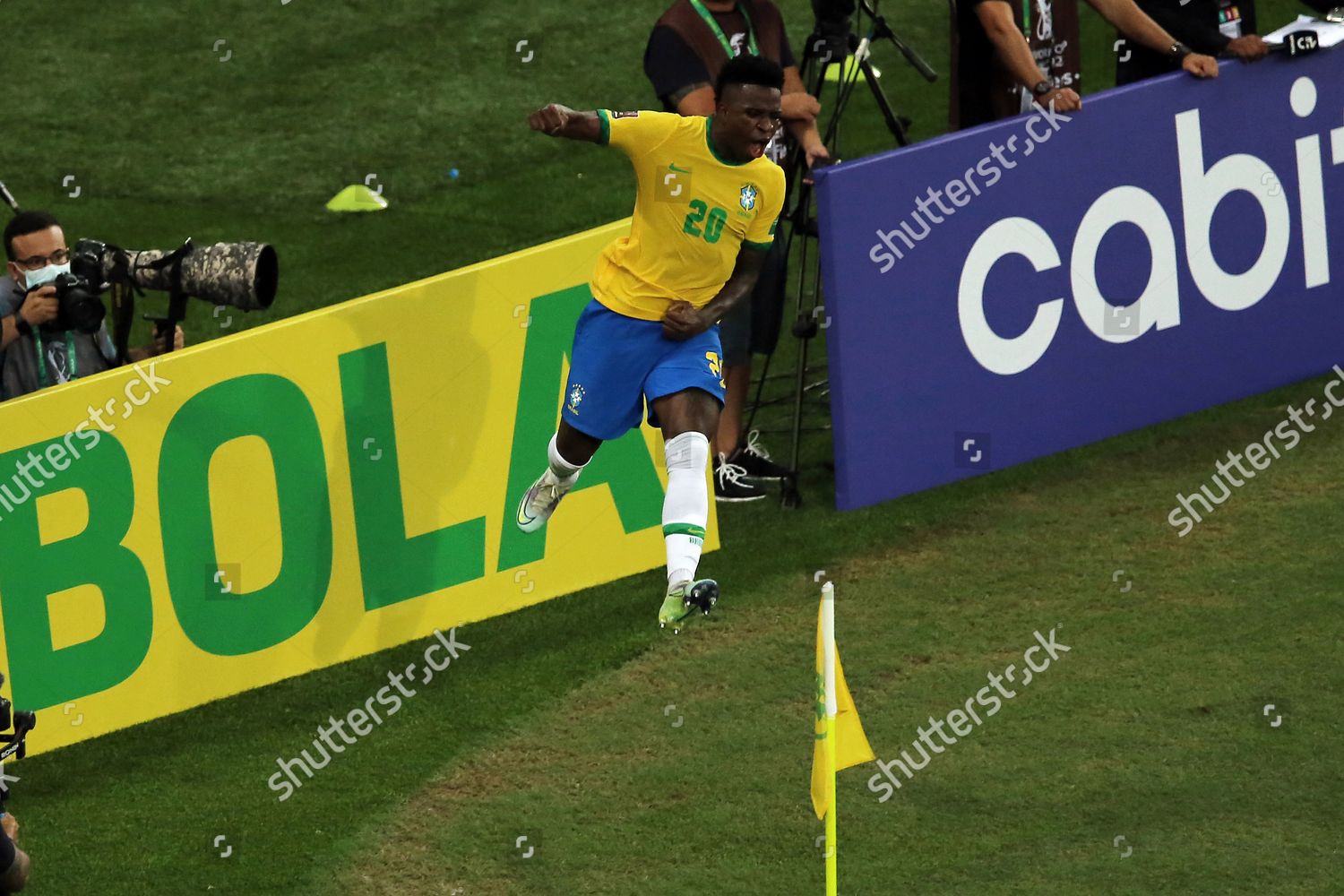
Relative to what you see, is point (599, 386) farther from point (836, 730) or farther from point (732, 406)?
point (732, 406)

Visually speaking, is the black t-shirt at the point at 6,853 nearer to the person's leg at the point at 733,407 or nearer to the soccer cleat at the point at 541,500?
the soccer cleat at the point at 541,500

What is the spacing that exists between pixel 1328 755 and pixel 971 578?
188 centimetres

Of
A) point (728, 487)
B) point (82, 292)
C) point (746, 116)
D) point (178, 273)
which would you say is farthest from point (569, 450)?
point (728, 487)

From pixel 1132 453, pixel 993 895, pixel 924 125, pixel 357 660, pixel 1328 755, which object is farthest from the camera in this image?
pixel 924 125

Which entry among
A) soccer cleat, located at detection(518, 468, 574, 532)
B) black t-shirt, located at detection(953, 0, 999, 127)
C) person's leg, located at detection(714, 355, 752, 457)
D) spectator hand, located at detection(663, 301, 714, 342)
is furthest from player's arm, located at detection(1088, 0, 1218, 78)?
soccer cleat, located at detection(518, 468, 574, 532)

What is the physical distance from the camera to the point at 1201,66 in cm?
948

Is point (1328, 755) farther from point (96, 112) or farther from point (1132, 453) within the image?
point (96, 112)

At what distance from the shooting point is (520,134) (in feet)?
45.8

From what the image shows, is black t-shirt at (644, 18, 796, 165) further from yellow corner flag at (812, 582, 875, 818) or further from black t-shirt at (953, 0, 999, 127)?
yellow corner flag at (812, 582, 875, 818)

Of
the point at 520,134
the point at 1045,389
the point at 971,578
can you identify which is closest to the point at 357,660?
the point at 971,578

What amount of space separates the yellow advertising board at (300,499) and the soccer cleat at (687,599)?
6.08 feet

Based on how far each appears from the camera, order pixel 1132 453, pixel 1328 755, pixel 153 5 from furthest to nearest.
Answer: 1. pixel 153 5
2. pixel 1132 453
3. pixel 1328 755

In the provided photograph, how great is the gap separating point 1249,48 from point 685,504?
442cm

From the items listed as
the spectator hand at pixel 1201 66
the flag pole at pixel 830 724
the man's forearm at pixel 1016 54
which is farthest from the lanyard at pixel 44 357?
the spectator hand at pixel 1201 66
